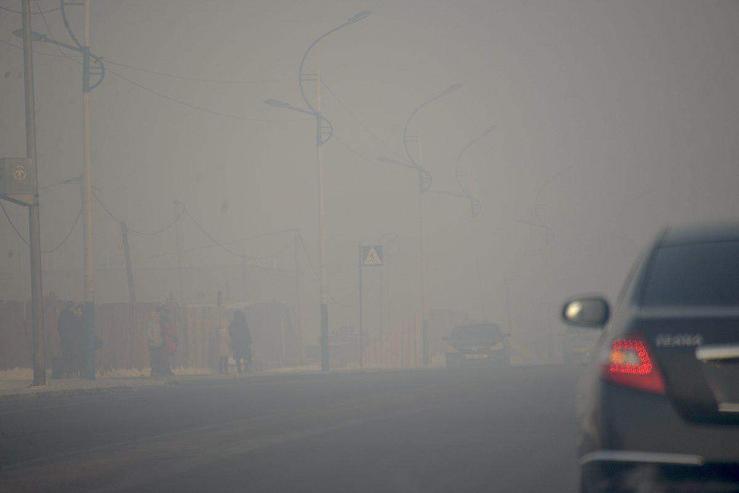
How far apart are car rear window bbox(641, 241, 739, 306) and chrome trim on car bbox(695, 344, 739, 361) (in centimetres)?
36

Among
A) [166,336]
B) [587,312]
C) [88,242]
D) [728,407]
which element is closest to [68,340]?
[166,336]

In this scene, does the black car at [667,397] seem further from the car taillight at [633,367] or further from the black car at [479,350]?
the black car at [479,350]

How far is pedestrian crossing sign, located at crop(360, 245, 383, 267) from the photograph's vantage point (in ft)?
131

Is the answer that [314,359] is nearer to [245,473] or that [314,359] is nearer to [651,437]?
[245,473]

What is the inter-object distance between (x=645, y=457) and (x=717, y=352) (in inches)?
20.3

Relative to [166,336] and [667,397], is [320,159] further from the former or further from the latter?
[667,397]

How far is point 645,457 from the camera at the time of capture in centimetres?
498

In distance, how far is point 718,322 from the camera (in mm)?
5086

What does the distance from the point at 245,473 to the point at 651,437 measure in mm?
5635

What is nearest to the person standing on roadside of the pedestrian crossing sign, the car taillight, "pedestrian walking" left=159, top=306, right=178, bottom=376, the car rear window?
"pedestrian walking" left=159, top=306, right=178, bottom=376

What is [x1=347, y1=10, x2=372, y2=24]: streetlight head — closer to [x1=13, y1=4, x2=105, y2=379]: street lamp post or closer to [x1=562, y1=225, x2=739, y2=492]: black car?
[x1=13, y1=4, x2=105, y2=379]: street lamp post

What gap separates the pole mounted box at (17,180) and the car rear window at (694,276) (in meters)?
23.9

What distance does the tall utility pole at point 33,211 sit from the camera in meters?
27.2

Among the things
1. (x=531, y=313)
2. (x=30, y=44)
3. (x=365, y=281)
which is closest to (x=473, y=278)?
(x=365, y=281)
